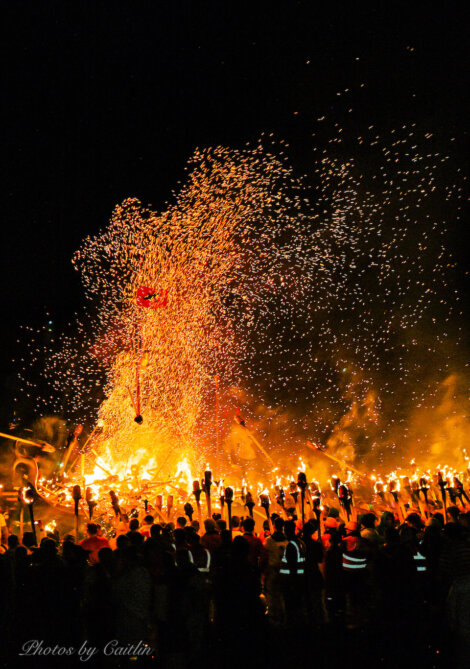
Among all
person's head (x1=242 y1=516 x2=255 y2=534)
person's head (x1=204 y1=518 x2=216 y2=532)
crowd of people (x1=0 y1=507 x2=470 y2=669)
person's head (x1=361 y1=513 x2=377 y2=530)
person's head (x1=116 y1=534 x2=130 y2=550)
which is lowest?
crowd of people (x1=0 y1=507 x2=470 y2=669)

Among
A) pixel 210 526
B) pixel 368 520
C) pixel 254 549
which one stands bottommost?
pixel 254 549

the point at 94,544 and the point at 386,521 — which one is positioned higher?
the point at 386,521

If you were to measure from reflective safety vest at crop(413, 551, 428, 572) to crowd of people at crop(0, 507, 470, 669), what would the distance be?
0.04 ft

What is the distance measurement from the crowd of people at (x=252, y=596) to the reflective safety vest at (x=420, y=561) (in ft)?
0.04

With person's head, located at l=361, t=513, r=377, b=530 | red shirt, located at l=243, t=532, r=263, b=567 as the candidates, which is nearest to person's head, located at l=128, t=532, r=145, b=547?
red shirt, located at l=243, t=532, r=263, b=567

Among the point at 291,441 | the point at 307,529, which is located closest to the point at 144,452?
the point at 291,441

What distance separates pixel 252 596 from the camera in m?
5.77

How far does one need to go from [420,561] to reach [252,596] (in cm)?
215

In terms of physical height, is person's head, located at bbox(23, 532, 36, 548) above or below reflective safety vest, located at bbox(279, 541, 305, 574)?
above

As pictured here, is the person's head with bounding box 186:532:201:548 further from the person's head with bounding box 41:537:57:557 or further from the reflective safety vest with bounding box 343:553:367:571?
the reflective safety vest with bounding box 343:553:367:571

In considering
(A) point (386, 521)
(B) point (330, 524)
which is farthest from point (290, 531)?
(A) point (386, 521)

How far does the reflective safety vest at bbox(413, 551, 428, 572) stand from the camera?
6.59m

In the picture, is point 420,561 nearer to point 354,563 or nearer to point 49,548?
point 354,563

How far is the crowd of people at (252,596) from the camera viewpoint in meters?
5.61
